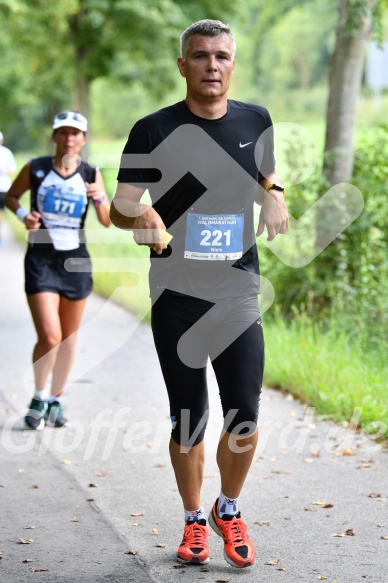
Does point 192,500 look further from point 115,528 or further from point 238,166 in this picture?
point 238,166

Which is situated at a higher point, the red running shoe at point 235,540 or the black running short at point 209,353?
the black running short at point 209,353

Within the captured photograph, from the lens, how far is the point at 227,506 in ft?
15.8

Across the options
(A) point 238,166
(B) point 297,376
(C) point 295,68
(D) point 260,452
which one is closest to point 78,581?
(A) point 238,166

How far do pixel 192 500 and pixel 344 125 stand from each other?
22.5 feet

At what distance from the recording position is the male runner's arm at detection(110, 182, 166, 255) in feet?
14.3

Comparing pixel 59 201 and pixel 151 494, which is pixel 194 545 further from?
pixel 59 201

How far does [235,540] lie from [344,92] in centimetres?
699

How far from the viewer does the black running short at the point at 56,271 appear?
7.40 metres

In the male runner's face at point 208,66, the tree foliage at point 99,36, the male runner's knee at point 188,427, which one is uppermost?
the tree foliage at point 99,36

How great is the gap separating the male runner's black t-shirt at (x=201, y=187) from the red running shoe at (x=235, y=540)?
1.00 m

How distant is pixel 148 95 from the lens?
1328 inches

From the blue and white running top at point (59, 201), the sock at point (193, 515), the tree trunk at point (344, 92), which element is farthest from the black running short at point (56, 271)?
the tree trunk at point (344, 92)

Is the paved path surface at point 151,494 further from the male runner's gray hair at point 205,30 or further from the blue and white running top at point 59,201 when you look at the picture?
the male runner's gray hair at point 205,30

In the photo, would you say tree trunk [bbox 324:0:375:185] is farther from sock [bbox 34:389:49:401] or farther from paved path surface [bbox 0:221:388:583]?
sock [bbox 34:389:49:401]
